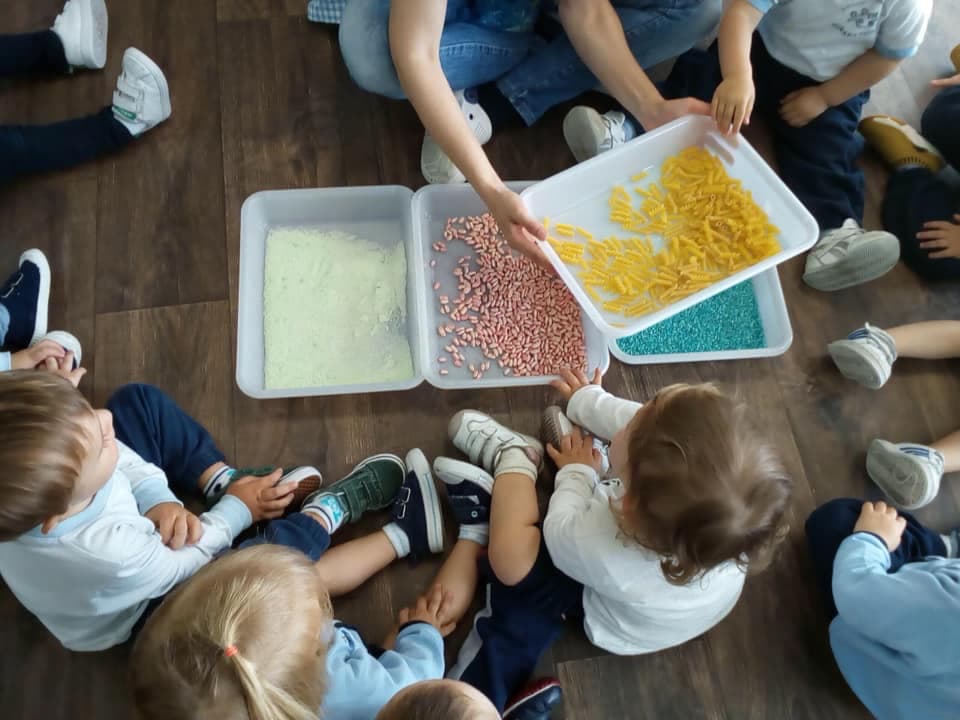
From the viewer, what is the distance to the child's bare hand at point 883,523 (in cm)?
118

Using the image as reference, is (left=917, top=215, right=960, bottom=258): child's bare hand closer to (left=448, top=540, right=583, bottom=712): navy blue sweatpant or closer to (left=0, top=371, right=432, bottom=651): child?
(left=448, top=540, right=583, bottom=712): navy blue sweatpant

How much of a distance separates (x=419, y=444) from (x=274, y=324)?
339mm

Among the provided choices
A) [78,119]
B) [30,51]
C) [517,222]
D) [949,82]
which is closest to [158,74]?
[78,119]

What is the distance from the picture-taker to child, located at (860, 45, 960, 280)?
1474 millimetres

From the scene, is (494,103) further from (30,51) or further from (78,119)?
(30,51)

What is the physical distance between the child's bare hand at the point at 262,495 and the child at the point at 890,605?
84cm

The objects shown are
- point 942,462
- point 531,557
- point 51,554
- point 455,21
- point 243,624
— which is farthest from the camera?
point 455,21

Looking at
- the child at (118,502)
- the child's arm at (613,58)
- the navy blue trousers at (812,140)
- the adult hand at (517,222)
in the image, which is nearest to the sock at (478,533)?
the child at (118,502)

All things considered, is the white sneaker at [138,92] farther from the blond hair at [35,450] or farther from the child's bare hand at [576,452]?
the child's bare hand at [576,452]

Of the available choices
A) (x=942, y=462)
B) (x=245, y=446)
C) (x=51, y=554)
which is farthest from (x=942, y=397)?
(x=51, y=554)

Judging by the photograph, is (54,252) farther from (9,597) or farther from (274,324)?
(9,597)

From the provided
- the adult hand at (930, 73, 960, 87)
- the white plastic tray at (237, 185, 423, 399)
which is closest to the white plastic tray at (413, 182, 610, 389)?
the white plastic tray at (237, 185, 423, 399)

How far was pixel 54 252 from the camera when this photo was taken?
1418mm

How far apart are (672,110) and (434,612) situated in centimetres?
94
